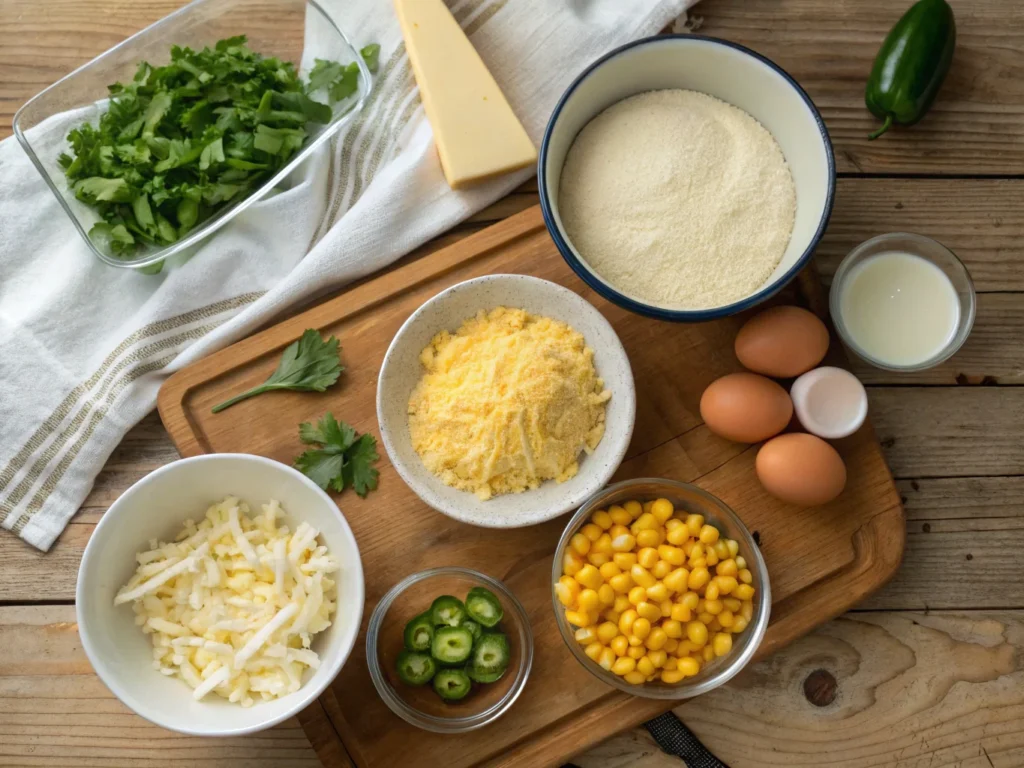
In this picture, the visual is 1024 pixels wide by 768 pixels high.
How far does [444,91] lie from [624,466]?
951mm

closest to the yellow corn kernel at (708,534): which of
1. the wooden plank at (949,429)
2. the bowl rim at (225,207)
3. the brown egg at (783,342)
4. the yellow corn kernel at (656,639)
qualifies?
the yellow corn kernel at (656,639)

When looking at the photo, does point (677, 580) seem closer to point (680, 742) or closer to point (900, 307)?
point (680, 742)

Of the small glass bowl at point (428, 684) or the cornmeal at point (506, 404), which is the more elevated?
the cornmeal at point (506, 404)

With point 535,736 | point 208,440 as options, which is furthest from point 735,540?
point 208,440

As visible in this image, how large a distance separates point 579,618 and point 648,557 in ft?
0.62

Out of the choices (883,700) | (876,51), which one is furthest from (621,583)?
(876,51)

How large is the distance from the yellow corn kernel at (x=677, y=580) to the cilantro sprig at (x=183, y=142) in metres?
1.27

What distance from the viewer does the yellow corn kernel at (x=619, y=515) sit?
178 cm

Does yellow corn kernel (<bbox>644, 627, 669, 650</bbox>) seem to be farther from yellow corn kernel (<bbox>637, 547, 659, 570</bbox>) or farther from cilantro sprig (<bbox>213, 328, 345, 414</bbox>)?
cilantro sprig (<bbox>213, 328, 345, 414</bbox>)

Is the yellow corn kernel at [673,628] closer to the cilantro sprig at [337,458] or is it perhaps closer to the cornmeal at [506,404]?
the cornmeal at [506,404]

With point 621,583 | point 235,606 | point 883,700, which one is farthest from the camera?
point 883,700

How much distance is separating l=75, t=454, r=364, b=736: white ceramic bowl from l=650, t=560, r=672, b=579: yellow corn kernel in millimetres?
603

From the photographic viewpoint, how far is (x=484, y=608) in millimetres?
1739

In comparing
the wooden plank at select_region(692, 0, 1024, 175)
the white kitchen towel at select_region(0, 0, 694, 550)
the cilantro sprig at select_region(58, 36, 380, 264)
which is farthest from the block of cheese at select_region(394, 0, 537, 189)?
the wooden plank at select_region(692, 0, 1024, 175)
